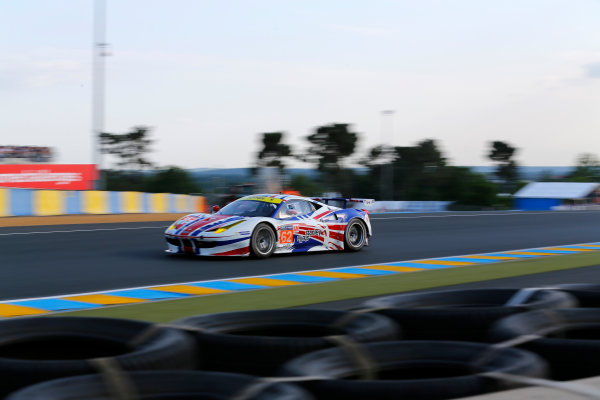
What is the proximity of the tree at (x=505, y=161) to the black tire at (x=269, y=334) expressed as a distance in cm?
11461

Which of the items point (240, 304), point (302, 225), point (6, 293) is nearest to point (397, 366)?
point (240, 304)

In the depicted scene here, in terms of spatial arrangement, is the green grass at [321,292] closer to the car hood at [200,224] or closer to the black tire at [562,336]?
the car hood at [200,224]

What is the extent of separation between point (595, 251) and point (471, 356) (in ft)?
45.7

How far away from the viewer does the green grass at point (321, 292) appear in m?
7.77

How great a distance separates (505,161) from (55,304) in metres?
114

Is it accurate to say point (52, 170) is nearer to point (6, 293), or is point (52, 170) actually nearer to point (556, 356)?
point (6, 293)

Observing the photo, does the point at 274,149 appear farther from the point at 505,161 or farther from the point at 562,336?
the point at 562,336

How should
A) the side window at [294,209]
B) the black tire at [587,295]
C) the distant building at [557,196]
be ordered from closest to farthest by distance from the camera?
the black tire at [587,295] < the side window at [294,209] < the distant building at [557,196]

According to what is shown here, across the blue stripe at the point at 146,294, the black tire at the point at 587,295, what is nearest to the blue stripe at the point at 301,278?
the blue stripe at the point at 146,294

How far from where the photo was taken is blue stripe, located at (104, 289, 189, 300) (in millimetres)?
8930

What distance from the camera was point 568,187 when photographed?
68.4 m

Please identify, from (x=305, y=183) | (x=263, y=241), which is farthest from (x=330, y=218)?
(x=305, y=183)

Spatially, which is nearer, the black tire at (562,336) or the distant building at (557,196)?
the black tire at (562,336)

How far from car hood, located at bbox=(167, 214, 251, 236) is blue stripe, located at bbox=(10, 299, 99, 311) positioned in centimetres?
425
